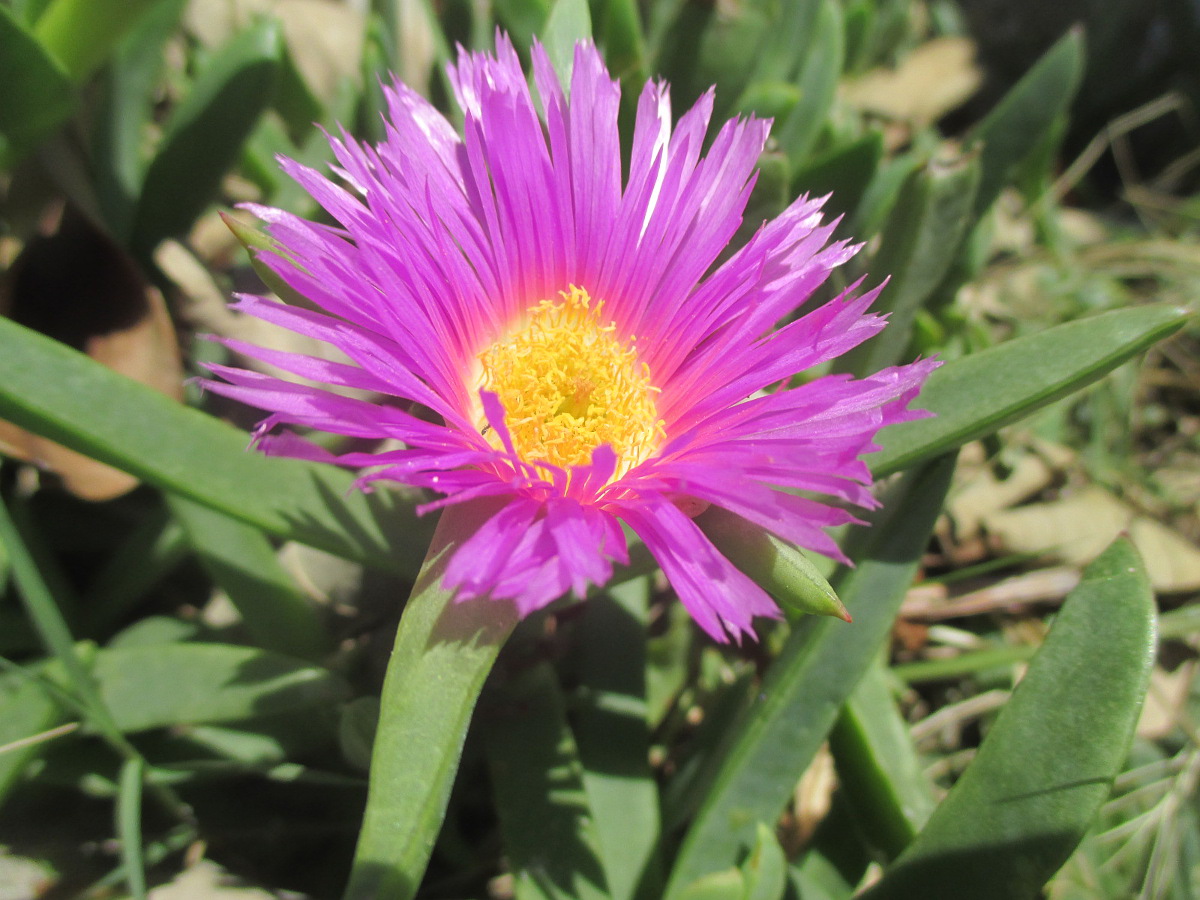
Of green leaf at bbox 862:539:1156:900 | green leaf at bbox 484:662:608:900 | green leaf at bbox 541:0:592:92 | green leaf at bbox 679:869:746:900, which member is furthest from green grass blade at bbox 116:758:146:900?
green leaf at bbox 541:0:592:92

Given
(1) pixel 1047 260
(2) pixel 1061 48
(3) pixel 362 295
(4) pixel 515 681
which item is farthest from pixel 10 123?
(1) pixel 1047 260

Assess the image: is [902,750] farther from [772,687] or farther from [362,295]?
[362,295]

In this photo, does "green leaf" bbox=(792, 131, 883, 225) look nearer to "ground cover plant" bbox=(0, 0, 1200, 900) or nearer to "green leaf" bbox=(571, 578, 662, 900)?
"ground cover plant" bbox=(0, 0, 1200, 900)

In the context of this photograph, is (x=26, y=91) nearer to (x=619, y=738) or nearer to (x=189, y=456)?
(x=189, y=456)

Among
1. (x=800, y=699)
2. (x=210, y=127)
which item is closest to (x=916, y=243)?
(x=800, y=699)

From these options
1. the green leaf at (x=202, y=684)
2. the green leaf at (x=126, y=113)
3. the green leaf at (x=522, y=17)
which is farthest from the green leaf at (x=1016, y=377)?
the green leaf at (x=126, y=113)
